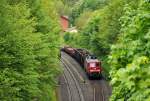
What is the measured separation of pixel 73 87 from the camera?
4494 centimetres

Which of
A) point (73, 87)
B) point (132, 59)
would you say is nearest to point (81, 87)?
point (73, 87)

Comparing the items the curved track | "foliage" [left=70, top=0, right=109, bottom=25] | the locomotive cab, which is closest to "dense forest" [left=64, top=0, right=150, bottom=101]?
the curved track

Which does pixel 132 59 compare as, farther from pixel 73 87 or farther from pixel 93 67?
pixel 93 67

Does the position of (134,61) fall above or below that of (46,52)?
above

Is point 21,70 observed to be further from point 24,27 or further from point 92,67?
point 92,67

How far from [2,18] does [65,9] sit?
112 metres

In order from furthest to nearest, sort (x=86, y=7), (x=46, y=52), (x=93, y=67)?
(x=86, y=7)
(x=93, y=67)
(x=46, y=52)

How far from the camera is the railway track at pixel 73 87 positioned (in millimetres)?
40781

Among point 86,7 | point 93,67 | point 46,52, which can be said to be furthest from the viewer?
point 86,7

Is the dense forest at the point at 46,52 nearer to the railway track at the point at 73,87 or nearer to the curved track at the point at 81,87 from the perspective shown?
the curved track at the point at 81,87

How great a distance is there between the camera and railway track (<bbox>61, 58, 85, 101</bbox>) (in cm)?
4078

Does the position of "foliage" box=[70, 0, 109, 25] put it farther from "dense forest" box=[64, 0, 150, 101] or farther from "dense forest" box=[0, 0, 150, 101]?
"dense forest" box=[64, 0, 150, 101]

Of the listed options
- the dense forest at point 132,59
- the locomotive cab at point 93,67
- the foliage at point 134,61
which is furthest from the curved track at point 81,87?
the dense forest at point 132,59

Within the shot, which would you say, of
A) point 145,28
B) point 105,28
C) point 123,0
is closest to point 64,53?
point 105,28
